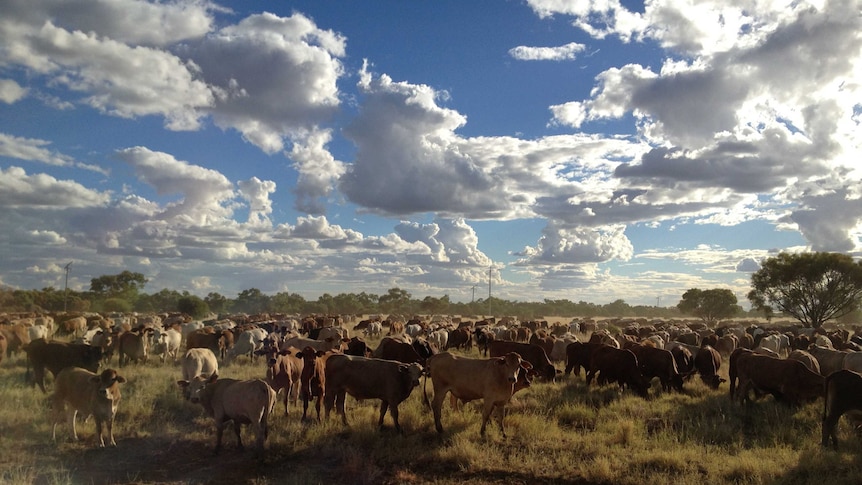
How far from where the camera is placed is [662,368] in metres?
18.2

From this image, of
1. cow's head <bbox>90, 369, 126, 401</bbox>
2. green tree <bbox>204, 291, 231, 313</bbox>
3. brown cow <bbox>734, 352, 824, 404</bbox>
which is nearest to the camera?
cow's head <bbox>90, 369, 126, 401</bbox>

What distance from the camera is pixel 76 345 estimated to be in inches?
648

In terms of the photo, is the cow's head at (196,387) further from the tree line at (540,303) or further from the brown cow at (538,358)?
the tree line at (540,303)

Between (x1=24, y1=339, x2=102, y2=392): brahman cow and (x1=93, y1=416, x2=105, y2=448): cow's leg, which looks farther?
(x1=24, y1=339, x2=102, y2=392): brahman cow

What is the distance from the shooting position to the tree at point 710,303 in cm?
7950

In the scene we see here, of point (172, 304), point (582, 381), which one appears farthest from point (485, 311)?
point (582, 381)

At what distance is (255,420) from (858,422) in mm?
13997

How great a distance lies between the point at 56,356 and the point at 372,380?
1068cm

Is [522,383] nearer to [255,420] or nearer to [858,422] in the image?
[255,420]

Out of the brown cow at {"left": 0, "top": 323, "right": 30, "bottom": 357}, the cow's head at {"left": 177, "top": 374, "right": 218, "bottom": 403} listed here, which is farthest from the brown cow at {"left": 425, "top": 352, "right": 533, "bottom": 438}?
the brown cow at {"left": 0, "top": 323, "right": 30, "bottom": 357}

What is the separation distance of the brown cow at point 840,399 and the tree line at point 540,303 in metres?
48.4

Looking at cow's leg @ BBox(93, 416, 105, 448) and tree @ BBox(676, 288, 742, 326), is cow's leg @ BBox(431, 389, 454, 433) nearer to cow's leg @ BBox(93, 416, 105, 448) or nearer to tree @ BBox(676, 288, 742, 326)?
cow's leg @ BBox(93, 416, 105, 448)

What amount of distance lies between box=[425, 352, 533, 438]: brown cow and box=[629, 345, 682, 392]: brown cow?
802cm

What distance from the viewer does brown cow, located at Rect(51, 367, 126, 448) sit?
35.8 ft
